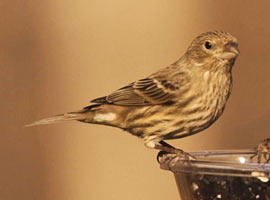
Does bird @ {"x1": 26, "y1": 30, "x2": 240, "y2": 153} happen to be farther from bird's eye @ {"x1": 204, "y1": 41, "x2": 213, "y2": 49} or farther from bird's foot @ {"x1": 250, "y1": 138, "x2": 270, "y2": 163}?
bird's foot @ {"x1": 250, "y1": 138, "x2": 270, "y2": 163}

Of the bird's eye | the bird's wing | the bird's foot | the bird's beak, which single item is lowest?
the bird's foot

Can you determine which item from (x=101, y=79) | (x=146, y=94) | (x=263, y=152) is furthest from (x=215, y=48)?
(x=101, y=79)

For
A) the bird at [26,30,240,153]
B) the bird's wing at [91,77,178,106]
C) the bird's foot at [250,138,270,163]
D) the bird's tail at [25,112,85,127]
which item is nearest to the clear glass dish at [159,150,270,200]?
the bird's foot at [250,138,270,163]

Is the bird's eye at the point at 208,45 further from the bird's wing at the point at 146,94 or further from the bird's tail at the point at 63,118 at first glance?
the bird's tail at the point at 63,118

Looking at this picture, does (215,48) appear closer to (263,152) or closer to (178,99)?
(178,99)

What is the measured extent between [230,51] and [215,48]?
131 millimetres

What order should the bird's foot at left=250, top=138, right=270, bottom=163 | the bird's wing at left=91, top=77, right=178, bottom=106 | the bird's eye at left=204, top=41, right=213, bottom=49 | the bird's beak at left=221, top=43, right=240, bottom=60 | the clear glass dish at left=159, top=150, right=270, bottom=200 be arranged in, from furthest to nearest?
the bird's wing at left=91, top=77, right=178, bottom=106, the bird's eye at left=204, top=41, right=213, bottom=49, the bird's beak at left=221, top=43, right=240, bottom=60, the bird's foot at left=250, top=138, right=270, bottom=163, the clear glass dish at left=159, top=150, right=270, bottom=200

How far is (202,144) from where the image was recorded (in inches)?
185

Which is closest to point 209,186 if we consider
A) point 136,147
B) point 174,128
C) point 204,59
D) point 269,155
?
point 269,155

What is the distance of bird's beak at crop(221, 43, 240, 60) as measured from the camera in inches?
120

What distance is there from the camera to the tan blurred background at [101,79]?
4434 millimetres

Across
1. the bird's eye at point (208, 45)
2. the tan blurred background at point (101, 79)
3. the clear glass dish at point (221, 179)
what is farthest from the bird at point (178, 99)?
the tan blurred background at point (101, 79)

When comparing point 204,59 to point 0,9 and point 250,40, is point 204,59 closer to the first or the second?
point 250,40

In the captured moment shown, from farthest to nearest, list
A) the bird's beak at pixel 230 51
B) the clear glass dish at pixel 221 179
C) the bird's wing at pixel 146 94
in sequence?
the bird's wing at pixel 146 94
the bird's beak at pixel 230 51
the clear glass dish at pixel 221 179
